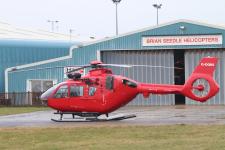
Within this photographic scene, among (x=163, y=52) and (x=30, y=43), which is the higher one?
(x=30, y=43)

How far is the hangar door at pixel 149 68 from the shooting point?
4284 centimetres

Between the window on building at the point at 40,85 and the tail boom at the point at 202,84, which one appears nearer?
the tail boom at the point at 202,84

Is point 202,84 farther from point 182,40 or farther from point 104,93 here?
point 182,40

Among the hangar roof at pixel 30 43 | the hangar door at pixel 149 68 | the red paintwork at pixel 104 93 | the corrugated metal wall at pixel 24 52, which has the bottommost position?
the red paintwork at pixel 104 93

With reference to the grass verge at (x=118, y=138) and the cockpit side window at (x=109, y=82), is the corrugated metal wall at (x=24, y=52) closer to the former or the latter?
the cockpit side window at (x=109, y=82)

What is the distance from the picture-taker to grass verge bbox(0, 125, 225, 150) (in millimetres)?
14195

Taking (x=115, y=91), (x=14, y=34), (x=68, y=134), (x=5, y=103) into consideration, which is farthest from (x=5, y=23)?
(x=68, y=134)

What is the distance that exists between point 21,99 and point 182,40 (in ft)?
44.9

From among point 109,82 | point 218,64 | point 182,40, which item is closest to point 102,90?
point 109,82

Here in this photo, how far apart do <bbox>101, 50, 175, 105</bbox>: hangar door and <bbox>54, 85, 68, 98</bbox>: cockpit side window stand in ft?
61.3

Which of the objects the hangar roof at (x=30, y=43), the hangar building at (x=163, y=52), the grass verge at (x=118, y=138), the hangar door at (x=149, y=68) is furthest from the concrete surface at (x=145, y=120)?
the hangar roof at (x=30, y=43)

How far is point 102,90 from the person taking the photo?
24.0 metres

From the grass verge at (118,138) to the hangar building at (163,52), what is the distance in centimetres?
2222

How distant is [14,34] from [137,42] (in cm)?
2320
